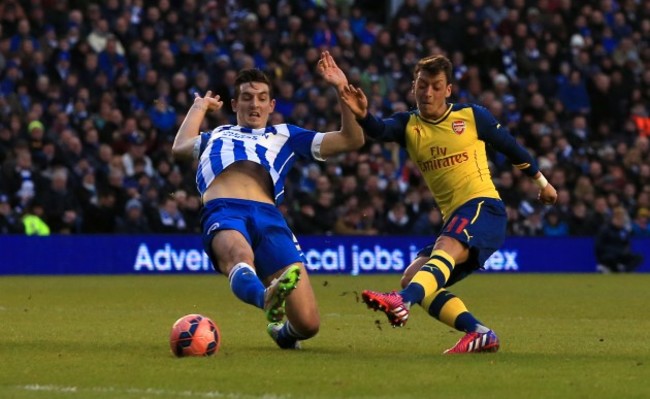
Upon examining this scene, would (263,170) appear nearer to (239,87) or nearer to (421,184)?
(239,87)

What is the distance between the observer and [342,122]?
10203 millimetres

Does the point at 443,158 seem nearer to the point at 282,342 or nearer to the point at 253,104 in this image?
the point at 253,104

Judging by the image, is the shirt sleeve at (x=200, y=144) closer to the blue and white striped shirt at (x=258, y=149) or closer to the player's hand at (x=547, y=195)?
the blue and white striped shirt at (x=258, y=149)

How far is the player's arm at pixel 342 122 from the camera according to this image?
9.89 meters

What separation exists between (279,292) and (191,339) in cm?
100

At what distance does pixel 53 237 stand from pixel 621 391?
1629cm

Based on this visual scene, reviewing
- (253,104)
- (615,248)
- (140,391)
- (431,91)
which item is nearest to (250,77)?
(253,104)

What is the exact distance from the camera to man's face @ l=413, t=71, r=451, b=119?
1041 cm

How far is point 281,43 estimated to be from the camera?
2783 cm

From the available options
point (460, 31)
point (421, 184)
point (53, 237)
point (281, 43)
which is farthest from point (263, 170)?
point (460, 31)

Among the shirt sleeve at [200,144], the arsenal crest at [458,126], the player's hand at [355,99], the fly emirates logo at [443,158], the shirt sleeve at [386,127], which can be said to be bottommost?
the fly emirates logo at [443,158]

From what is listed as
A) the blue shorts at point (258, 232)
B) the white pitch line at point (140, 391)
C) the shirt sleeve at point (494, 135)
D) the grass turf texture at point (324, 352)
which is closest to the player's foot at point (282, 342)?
the grass turf texture at point (324, 352)

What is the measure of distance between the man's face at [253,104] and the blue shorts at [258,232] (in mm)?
740

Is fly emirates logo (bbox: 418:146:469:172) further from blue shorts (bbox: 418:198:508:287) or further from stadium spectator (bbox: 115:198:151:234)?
stadium spectator (bbox: 115:198:151:234)
